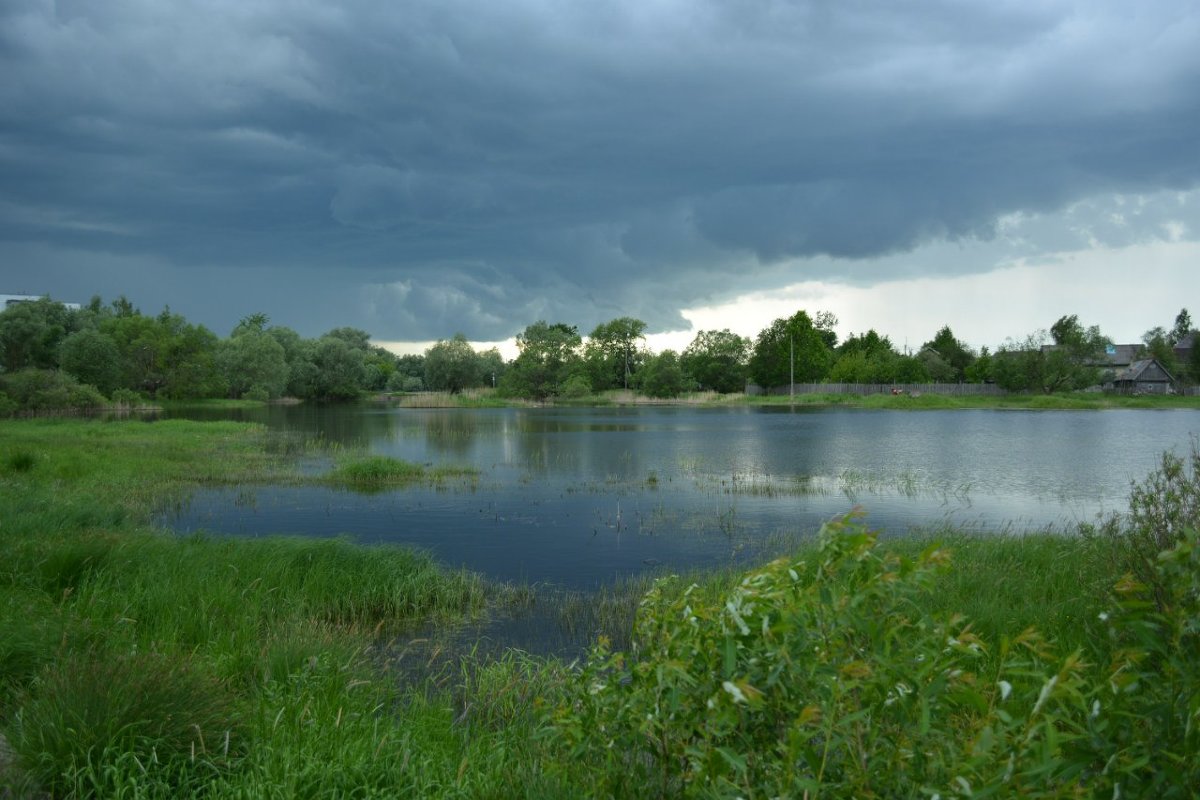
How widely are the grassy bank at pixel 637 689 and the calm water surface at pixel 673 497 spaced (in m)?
5.89

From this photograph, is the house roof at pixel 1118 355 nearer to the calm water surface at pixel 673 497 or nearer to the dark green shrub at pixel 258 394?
the calm water surface at pixel 673 497

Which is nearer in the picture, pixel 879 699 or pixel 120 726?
pixel 879 699

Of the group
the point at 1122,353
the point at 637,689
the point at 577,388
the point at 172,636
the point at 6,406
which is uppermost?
the point at 1122,353

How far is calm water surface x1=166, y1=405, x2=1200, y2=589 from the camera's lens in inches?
698

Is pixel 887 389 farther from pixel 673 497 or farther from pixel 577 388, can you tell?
pixel 673 497

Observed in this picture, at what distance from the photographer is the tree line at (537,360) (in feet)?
285

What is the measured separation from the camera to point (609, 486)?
2691 centimetres

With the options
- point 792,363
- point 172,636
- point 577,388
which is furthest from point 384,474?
point 577,388

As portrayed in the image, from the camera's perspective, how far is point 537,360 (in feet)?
418

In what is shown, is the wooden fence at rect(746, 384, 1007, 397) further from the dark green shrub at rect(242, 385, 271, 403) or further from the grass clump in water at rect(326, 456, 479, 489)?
the grass clump in water at rect(326, 456, 479, 489)

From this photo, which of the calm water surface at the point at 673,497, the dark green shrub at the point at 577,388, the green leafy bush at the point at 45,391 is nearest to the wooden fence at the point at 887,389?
the dark green shrub at the point at 577,388

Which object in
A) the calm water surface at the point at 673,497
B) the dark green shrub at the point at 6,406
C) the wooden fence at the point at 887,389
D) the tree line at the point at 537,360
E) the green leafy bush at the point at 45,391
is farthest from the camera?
the wooden fence at the point at 887,389

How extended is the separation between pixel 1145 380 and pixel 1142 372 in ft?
3.69

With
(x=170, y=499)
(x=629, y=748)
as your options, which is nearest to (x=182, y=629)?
(x=629, y=748)
